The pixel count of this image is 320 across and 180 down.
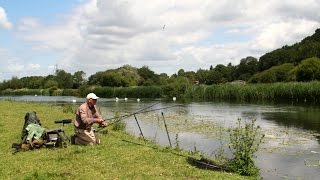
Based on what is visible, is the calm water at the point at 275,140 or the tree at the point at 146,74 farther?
the tree at the point at 146,74

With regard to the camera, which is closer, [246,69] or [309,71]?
[309,71]

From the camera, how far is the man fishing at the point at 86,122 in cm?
1371

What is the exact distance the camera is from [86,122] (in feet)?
44.7

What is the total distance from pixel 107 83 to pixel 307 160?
102 meters

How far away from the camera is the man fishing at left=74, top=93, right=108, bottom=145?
540 inches

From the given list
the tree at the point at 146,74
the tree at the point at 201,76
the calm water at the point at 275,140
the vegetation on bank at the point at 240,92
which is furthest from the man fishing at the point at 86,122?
the tree at the point at 201,76

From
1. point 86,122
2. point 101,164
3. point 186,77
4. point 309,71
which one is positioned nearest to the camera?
point 101,164

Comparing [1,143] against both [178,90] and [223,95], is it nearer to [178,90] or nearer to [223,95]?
[223,95]

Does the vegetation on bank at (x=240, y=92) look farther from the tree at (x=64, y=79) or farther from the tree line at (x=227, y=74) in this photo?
the tree at (x=64, y=79)

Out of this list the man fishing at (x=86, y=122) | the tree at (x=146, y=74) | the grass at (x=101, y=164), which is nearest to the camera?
the grass at (x=101, y=164)

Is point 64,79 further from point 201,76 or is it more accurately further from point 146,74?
point 201,76

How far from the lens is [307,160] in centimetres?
1470

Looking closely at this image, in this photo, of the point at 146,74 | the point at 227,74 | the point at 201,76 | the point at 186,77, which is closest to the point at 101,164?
the point at 186,77

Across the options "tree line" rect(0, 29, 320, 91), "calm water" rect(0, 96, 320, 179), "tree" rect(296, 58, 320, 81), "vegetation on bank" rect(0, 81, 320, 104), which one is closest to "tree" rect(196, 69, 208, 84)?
"tree line" rect(0, 29, 320, 91)
